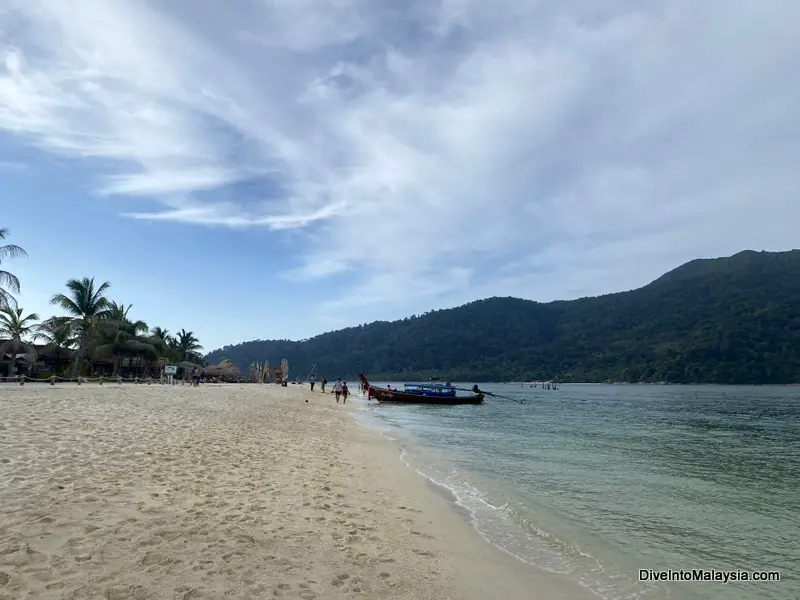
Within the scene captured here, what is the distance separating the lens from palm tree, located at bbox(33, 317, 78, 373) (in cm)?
4045

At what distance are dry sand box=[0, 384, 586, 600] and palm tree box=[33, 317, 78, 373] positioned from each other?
37.0 meters

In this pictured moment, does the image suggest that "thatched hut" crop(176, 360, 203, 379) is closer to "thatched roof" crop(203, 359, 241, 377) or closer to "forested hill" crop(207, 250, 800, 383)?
"thatched roof" crop(203, 359, 241, 377)

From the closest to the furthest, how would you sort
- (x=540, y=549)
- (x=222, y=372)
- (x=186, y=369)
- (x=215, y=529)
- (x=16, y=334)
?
(x=215, y=529), (x=540, y=549), (x=16, y=334), (x=186, y=369), (x=222, y=372)

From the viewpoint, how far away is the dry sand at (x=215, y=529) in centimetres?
444

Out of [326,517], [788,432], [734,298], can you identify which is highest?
[734,298]

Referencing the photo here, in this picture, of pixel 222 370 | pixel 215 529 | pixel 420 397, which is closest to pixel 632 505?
pixel 215 529

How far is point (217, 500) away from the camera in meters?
6.86

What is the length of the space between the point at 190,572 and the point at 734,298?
7288 inches

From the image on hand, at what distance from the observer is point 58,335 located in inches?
1654

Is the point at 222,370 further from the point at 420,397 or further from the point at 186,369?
the point at 420,397

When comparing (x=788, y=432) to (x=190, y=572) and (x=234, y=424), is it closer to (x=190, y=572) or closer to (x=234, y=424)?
(x=234, y=424)

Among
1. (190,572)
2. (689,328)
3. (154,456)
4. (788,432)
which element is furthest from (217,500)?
(689,328)

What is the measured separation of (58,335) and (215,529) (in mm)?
46403

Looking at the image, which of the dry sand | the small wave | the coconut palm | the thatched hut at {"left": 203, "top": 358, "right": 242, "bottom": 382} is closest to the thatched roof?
the thatched hut at {"left": 203, "top": 358, "right": 242, "bottom": 382}
